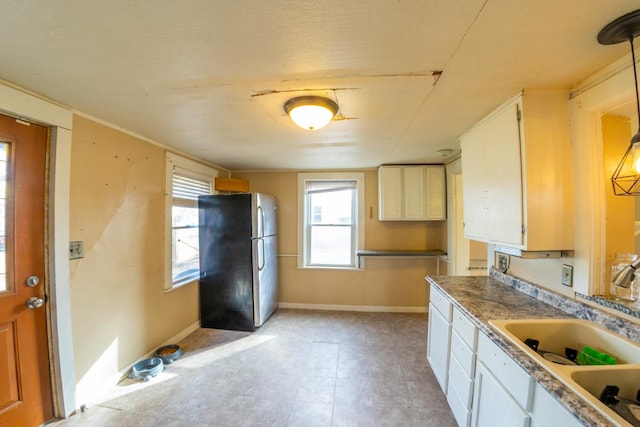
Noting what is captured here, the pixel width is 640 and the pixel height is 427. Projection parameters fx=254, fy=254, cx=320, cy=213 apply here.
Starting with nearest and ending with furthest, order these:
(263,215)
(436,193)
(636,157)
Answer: (636,157) < (263,215) < (436,193)

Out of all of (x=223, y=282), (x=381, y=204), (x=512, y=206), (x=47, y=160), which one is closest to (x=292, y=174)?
(x=381, y=204)

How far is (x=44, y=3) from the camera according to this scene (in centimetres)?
88

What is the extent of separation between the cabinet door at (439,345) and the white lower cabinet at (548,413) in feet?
2.88

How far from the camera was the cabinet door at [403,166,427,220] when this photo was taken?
134 inches

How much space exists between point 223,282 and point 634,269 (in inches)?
131

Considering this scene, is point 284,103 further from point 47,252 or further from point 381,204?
point 381,204

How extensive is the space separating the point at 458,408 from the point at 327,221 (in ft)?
8.89

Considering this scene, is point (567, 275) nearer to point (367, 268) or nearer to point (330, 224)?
point (367, 268)

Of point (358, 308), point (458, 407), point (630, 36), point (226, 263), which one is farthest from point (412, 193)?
point (226, 263)

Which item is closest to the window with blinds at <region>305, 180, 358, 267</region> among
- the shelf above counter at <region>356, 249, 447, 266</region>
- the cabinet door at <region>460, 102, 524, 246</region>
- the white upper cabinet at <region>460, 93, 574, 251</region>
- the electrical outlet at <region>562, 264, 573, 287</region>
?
the shelf above counter at <region>356, 249, 447, 266</region>

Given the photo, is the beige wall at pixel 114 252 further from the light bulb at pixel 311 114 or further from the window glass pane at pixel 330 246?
the window glass pane at pixel 330 246

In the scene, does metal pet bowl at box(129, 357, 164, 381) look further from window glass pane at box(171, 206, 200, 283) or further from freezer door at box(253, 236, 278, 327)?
freezer door at box(253, 236, 278, 327)

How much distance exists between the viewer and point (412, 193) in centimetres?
342

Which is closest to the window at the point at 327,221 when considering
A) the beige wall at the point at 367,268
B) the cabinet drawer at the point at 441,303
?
the beige wall at the point at 367,268
